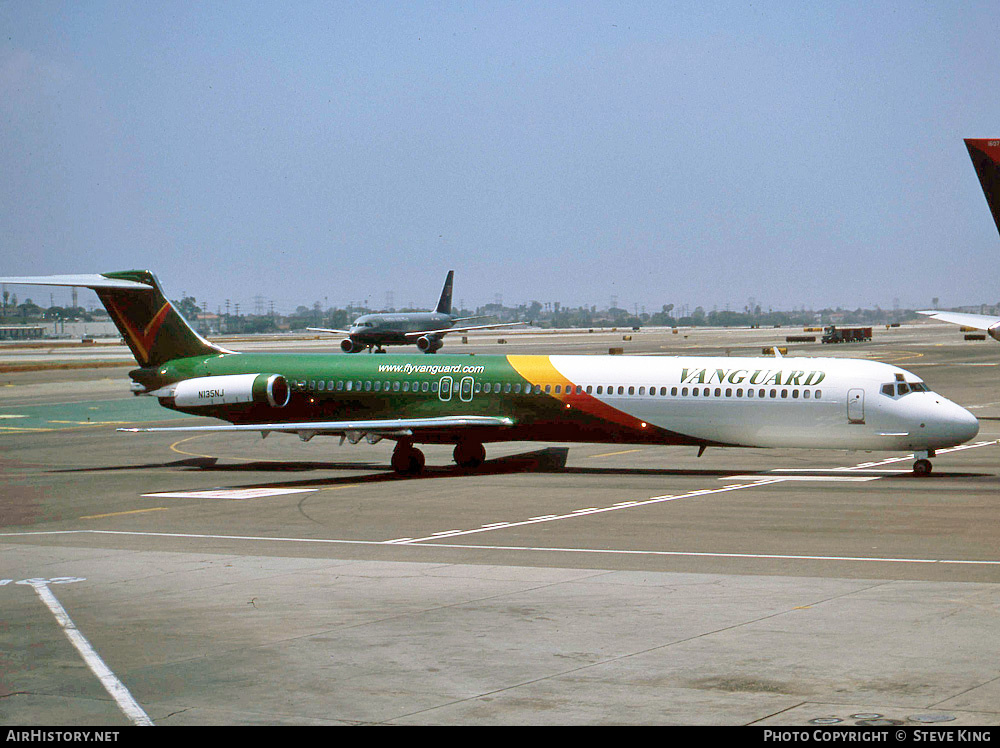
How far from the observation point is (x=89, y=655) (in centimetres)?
1530

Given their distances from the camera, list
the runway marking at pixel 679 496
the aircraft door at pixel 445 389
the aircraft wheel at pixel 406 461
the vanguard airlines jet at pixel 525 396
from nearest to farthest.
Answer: the runway marking at pixel 679 496 → the vanguard airlines jet at pixel 525 396 → the aircraft wheel at pixel 406 461 → the aircraft door at pixel 445 389

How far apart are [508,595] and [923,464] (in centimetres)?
1957

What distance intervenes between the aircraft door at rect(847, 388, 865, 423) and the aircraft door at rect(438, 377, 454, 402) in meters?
12.0

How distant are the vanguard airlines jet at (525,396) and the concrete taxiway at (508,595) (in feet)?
4.37

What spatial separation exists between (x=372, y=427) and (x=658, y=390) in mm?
8477

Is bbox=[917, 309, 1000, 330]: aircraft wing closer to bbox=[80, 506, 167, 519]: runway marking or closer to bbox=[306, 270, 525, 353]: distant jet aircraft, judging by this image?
bbox=[80, 506, 167, 519]: runway marking

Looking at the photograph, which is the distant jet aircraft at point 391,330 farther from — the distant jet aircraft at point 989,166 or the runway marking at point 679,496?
the distant jet aircraft at point 989,166

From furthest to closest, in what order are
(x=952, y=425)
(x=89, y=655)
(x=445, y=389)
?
(x=445, y=389) < (x=952, y=425) < (x=89, y=655)

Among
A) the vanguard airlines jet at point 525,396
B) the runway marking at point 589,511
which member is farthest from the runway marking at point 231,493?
the runway marking at point 589,511

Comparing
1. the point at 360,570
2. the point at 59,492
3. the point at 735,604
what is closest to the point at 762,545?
the point at 735,604

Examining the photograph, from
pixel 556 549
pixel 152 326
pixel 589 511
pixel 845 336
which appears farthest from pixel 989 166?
pixel 845 336

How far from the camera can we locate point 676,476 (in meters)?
35.8

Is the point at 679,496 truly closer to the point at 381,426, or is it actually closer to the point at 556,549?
the point at 556,549

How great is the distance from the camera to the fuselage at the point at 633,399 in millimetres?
34094
